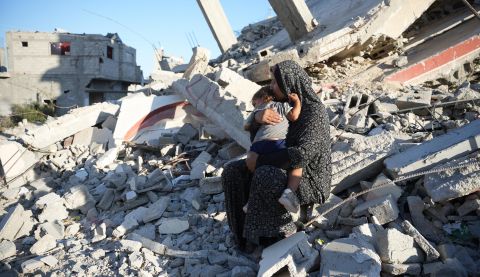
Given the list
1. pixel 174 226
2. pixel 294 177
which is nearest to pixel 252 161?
pixel 294 177

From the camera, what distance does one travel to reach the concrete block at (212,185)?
3.75 m

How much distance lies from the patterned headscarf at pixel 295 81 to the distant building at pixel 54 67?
2310 cm

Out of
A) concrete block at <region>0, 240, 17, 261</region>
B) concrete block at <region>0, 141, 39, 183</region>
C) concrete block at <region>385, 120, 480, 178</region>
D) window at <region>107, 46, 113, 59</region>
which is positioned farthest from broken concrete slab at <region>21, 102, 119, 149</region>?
window at <region>107, 46, 113, 59</region>

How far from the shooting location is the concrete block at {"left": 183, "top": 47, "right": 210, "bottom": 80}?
7.26 metres

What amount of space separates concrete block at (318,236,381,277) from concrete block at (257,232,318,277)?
3.6 inches

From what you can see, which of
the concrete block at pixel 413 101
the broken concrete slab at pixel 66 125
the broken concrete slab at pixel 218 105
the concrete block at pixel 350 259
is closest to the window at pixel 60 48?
the broken concrete slab at pixel 66 125

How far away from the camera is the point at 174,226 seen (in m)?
3.39

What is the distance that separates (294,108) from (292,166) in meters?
0.44

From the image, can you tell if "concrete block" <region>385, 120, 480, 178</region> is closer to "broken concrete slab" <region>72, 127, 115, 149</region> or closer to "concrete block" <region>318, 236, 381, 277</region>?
"concrete block" <region>318, 236, 381, 277</region>

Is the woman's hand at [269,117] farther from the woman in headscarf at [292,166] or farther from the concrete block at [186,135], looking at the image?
the concrete block at [186,135]

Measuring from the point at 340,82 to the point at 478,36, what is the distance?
247cm

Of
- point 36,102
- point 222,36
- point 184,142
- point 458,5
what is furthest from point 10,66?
point 458,5

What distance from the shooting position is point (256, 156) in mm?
2836

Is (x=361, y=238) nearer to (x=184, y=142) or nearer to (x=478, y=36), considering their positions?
(x=184, y=142)
